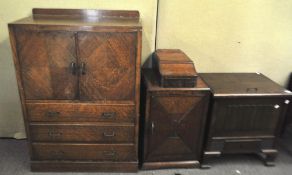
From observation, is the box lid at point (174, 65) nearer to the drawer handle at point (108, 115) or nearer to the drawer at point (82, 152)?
the drawer handle at point (108, 115)

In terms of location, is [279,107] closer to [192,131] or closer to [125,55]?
[192,131]

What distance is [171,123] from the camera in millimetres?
1994

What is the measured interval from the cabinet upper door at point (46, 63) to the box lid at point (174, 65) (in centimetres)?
64

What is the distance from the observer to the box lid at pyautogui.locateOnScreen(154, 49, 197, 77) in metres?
1.89

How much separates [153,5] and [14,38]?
41.4 inches

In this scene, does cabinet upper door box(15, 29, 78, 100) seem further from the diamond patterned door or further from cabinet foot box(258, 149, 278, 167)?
cabinet foot box(258, 149, 278, 167)

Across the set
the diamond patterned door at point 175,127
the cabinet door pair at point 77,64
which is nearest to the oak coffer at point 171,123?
the diamond patterned door at point 175,127

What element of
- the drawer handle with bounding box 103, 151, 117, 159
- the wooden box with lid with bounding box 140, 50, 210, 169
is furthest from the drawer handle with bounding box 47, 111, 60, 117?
the wooden box with lid with bounding box 140, 50, 210, 169

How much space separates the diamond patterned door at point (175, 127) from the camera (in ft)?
6.36

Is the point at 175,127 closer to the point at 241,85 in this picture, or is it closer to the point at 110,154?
the point at 110,154

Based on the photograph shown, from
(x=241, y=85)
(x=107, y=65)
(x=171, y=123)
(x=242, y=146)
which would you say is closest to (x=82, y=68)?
(x=107, y=65)

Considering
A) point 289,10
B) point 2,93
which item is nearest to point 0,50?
point 2,93

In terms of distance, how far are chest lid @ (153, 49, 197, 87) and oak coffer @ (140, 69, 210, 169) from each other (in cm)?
5

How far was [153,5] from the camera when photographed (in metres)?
2.10
